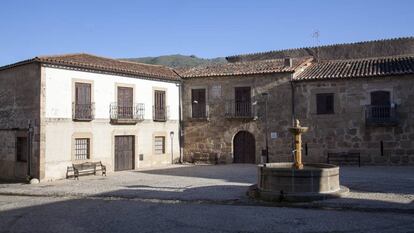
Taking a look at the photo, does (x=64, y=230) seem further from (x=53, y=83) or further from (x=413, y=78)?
(x=413, y=78)

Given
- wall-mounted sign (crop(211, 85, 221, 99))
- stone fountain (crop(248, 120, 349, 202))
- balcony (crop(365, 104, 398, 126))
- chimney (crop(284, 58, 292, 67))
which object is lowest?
stone fountain (crop(248, 120, 349, 202))

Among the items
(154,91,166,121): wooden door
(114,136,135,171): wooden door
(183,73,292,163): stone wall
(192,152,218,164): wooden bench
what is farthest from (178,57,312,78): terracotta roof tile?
(114,136,135,171): wooden door

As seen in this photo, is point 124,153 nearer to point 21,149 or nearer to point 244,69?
point 21,149

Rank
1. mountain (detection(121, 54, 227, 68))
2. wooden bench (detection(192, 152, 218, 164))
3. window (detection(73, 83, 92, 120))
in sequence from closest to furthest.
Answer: window (detection(73, 83, 92, 120))
wooden bench (detection(192, 152, 218, 164))
mountain (detection(121, 54, 227, 68))

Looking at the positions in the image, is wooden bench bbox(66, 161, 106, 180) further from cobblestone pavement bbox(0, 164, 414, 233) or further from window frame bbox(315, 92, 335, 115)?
window frame bbox(315, 92, 335, 115)

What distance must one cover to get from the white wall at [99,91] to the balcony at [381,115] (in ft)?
31.6

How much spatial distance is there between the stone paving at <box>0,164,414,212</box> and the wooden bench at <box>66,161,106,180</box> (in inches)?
15.8

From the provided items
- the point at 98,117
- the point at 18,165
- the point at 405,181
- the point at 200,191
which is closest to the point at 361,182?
the point at 405,181

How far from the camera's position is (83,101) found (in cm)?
1886

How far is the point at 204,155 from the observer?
2353 centimetres

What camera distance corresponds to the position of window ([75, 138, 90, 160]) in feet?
61.0

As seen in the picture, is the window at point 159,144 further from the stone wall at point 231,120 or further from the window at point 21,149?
the window at point 21,149

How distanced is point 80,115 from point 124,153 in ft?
10.5

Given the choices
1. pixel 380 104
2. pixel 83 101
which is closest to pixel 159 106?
pixel 83 101
